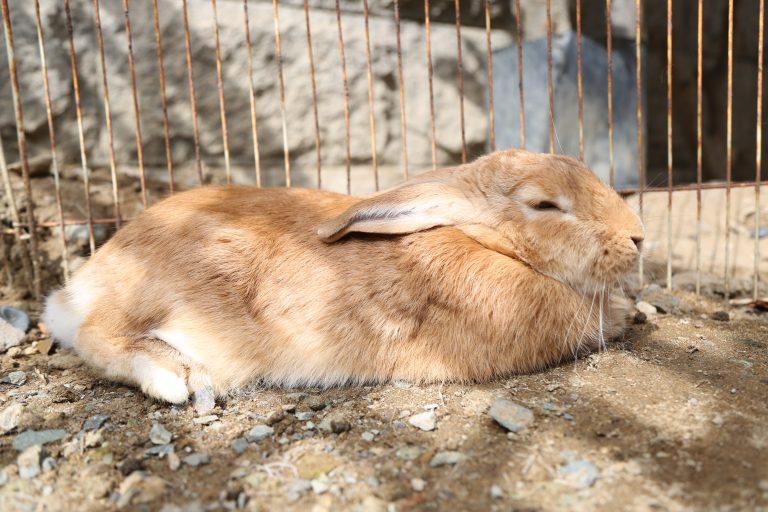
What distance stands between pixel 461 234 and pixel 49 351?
1.98 m

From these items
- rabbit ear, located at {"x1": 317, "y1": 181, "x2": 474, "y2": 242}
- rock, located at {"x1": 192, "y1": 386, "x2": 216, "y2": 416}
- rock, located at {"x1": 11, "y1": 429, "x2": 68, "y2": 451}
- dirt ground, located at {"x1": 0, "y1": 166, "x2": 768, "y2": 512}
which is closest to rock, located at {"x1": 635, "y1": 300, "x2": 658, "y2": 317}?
dirt ground, located at {"x1": 0, "y1": 166, "x2": 768, "y2": 512}

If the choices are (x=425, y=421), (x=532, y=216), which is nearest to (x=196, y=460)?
(x=425, y=421)

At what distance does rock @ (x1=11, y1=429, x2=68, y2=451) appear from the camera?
2.00 m

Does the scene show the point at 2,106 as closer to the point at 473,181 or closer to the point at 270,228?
the point at 270,228

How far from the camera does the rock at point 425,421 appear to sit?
204cm

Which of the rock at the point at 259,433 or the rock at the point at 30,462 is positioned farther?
the rock at the point at 259,433

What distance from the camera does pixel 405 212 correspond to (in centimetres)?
249

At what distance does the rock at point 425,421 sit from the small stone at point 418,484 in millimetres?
319

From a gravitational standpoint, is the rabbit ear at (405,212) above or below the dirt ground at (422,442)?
above

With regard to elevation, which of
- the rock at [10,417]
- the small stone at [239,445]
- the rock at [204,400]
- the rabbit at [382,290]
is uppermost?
the rabbit at [382,290]

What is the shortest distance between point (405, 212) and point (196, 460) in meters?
1.18

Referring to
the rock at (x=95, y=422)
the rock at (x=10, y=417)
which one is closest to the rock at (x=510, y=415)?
the rock at (x=95, y=422)

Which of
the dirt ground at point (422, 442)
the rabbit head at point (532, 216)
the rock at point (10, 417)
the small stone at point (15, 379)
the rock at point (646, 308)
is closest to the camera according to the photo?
the dirt ground at point (422, 442)

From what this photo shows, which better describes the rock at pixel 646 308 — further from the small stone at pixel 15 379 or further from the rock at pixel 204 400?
the small stone at pixel 15 379
